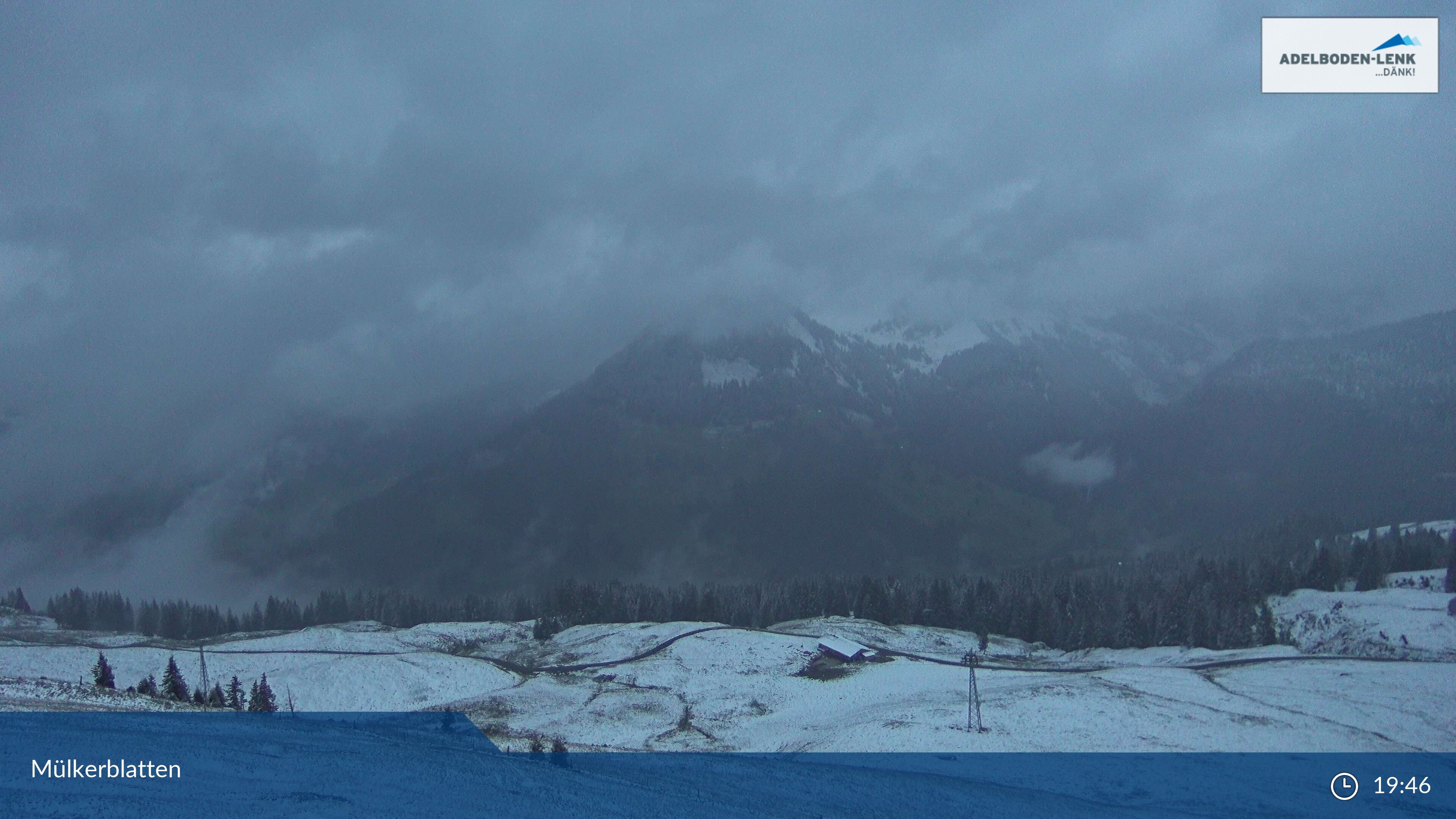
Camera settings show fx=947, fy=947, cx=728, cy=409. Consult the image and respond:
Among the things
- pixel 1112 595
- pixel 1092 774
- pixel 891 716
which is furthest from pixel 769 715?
pixel 1112 595

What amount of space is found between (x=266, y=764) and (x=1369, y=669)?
97.1 metres

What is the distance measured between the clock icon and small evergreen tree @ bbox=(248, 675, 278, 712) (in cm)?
7130

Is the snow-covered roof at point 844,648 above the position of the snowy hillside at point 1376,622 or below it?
below

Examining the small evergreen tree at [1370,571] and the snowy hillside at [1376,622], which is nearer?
the snowy hillside at [1376,622]

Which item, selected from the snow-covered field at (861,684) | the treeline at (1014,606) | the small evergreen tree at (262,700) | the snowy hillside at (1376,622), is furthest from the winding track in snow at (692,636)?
the small evergreen tree at (262,700)

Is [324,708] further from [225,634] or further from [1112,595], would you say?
[1112,595]

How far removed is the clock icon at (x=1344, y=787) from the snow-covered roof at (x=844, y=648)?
5394 centimetres

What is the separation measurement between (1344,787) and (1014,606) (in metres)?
90.5

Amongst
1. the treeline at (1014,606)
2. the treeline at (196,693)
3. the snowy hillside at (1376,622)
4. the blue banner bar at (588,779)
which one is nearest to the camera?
the blue banner bar at (588,779)

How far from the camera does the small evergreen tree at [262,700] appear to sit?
7175 cm

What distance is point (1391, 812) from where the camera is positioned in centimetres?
5497

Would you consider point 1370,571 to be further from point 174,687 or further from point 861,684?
point 174,687

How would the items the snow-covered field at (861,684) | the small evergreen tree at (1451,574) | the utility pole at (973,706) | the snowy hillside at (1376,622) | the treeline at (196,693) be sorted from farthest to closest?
the small evergreen tree at (1451,574), the snowy hillside at (1376,622), the snow-covered field at (861,684), the utility pole at (973,706), the treeline at (196,693)

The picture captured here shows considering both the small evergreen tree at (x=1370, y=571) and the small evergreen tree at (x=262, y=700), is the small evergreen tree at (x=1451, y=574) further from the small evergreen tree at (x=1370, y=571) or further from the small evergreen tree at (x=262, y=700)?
the small evergreen tree at (x=262, y=700)
